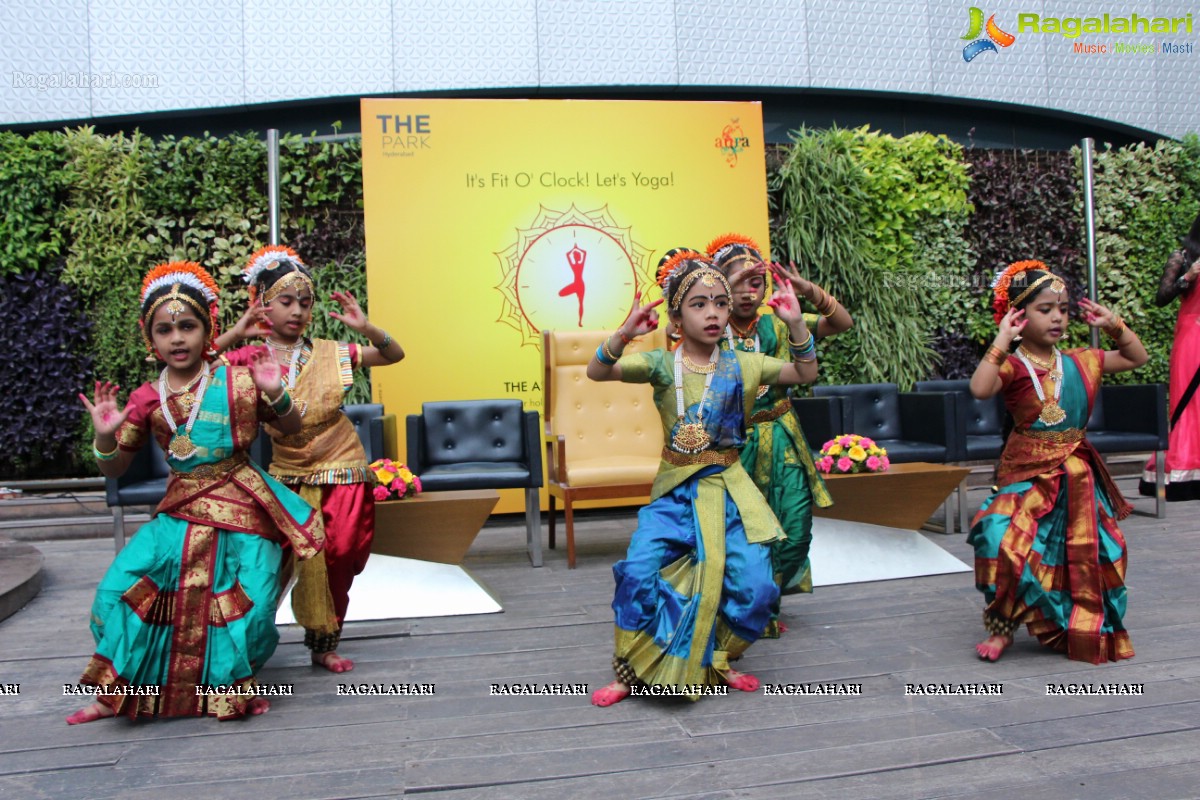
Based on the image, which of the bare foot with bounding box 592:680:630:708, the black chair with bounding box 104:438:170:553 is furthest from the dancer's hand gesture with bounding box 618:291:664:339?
the black chair with bounding box 104:438:170:553

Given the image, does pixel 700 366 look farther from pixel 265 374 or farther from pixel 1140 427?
pixel 1140 427

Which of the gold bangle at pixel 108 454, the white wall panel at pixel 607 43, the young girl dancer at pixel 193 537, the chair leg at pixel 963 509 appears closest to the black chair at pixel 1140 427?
the chair leg at pixel 963 509

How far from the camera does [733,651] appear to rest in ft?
10.3

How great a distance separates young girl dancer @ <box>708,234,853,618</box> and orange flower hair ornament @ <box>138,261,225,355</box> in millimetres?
1912

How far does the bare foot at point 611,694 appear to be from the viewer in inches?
119

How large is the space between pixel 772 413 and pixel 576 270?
129 inches

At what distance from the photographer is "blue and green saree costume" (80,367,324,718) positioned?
303 centimetres

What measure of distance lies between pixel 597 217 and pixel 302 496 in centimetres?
393

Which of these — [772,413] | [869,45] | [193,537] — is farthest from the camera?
[869,45]

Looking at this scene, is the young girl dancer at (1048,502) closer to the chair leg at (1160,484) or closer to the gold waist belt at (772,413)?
the gold waist belt at (772,413)

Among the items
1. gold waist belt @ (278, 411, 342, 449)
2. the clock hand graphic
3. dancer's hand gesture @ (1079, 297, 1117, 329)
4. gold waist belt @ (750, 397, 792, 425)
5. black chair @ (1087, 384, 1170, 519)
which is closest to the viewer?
dancer's hand gesture @ (1079, 297, 1117, 329)

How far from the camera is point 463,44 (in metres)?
8.84

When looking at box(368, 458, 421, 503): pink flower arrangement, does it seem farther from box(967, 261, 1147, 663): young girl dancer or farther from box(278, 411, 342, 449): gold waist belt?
box(967, 261, 1147, 663): young girl dancer

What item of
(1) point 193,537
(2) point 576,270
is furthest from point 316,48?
(1) point 193,537
